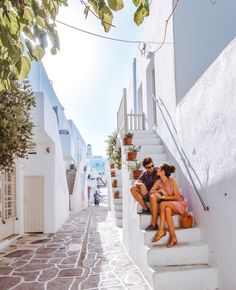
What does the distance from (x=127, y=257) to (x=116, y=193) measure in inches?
193

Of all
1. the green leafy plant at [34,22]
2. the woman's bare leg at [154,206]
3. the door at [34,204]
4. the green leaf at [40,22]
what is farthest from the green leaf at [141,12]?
the door at [34,204]

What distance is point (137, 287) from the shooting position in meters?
5.72

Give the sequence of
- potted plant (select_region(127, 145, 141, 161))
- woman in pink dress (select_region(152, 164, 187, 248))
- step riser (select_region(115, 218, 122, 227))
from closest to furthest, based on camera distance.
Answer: woman in pink dress (select_region(152, 164, 187, 248)), potted plant (select_region(127, 145, 141, 161)), step riser (select_region(115, 218, 122, 227))

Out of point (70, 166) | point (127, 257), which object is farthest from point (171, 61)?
point (70, 166)

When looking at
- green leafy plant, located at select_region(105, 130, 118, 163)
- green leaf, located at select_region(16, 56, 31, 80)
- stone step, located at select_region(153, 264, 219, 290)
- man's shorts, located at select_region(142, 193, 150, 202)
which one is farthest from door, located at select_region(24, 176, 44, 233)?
green leaf, located at select_region(16, 56, 31, 80)

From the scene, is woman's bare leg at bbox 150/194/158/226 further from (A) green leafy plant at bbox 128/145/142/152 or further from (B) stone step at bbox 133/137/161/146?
(B) stone step at bbox 133/137/161/146

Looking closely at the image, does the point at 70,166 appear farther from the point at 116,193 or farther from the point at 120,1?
the point at 120,1

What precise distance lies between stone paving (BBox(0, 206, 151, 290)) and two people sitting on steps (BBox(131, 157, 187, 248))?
987 mm

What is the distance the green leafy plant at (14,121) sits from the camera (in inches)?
214

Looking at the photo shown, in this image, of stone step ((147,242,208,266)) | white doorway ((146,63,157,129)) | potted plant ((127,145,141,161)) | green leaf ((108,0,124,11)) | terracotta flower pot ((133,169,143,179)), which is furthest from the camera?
white doorway ((146,63,157,129))

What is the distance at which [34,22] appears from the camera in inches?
83.3

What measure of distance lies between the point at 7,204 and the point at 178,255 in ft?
→ 22.4

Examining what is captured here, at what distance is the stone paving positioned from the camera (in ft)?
20.1

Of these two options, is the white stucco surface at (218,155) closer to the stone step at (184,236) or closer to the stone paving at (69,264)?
the stone step at (184,236)
